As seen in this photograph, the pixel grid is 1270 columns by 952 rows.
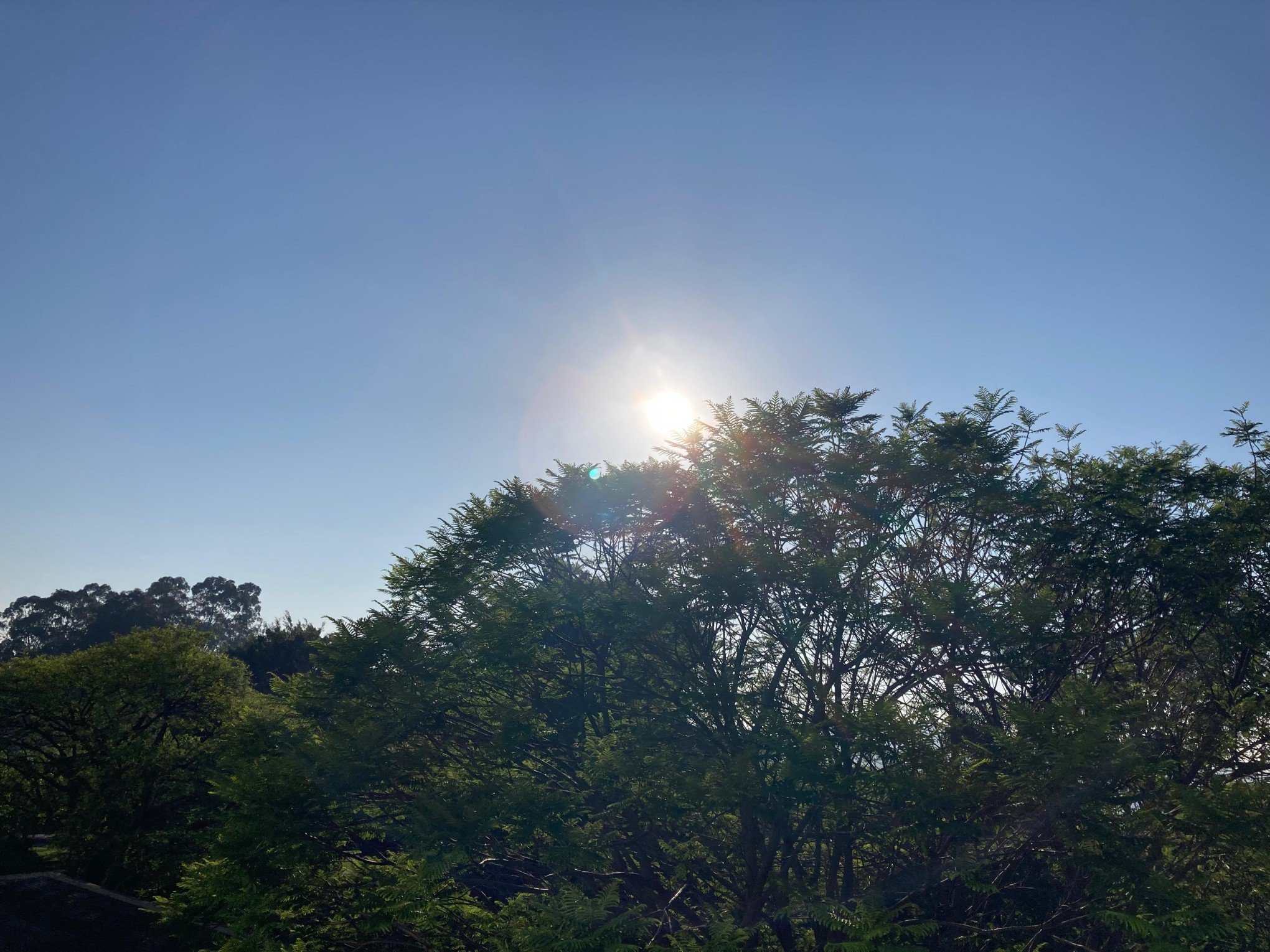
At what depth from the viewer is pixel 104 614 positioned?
78.4 metres

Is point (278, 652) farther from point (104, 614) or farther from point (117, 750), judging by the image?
point (104, 614)

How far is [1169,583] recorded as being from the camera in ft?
45.6

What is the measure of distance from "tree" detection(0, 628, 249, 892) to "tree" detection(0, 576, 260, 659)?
160ft

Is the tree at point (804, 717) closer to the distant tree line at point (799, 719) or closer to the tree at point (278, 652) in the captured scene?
the distant tree line at point (799, 719)

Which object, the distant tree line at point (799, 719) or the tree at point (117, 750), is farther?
the tree at point (117, 750)

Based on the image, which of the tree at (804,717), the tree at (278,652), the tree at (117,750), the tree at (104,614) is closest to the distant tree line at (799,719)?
the tree at (804,717)

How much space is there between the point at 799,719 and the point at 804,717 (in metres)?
0.28

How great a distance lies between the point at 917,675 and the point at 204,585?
105 m

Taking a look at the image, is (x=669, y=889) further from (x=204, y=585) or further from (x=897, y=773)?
(x=204, y=585)

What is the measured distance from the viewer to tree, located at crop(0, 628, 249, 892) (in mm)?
26188

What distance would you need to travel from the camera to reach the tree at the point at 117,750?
26.2 m

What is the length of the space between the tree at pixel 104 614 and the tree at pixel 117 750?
1917 inches

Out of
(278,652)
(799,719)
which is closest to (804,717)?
(799,719)

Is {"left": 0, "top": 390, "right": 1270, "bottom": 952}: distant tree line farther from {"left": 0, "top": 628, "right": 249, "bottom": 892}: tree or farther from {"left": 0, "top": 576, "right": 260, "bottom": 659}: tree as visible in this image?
{"left": 0, "top": 576, "right": 260, "bottom": 659}: tree
